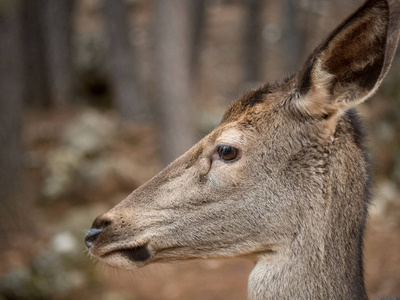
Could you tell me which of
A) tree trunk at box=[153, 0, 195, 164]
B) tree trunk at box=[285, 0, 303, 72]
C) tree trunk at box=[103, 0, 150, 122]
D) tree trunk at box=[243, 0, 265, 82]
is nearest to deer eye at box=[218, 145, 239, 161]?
tree trunk at box=[153, 0, 195, 164]

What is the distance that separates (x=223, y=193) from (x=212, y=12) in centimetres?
2686

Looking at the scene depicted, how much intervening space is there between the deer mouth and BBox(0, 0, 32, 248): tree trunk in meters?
6.93

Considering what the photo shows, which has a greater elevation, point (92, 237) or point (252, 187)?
point (252, 187)

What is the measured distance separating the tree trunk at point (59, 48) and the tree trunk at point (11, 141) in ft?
25.6

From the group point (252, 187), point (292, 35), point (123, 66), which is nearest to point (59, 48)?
point (123, 66)

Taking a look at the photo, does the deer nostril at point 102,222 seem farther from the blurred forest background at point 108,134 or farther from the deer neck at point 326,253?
the deer neck at point 326,253

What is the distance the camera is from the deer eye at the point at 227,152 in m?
3.27

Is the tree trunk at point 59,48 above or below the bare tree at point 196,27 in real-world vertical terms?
above

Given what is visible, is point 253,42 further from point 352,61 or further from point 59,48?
point 352,61

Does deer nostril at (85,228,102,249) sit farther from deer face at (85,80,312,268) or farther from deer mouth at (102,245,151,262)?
deer mouth at (102,245,151,262)

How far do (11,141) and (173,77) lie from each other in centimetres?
324

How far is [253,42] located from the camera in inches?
766

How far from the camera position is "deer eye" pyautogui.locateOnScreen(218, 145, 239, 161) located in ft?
10.7

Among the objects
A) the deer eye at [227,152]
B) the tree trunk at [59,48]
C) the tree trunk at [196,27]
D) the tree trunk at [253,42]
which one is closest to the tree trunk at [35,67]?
the tree trunk at [59,48]
